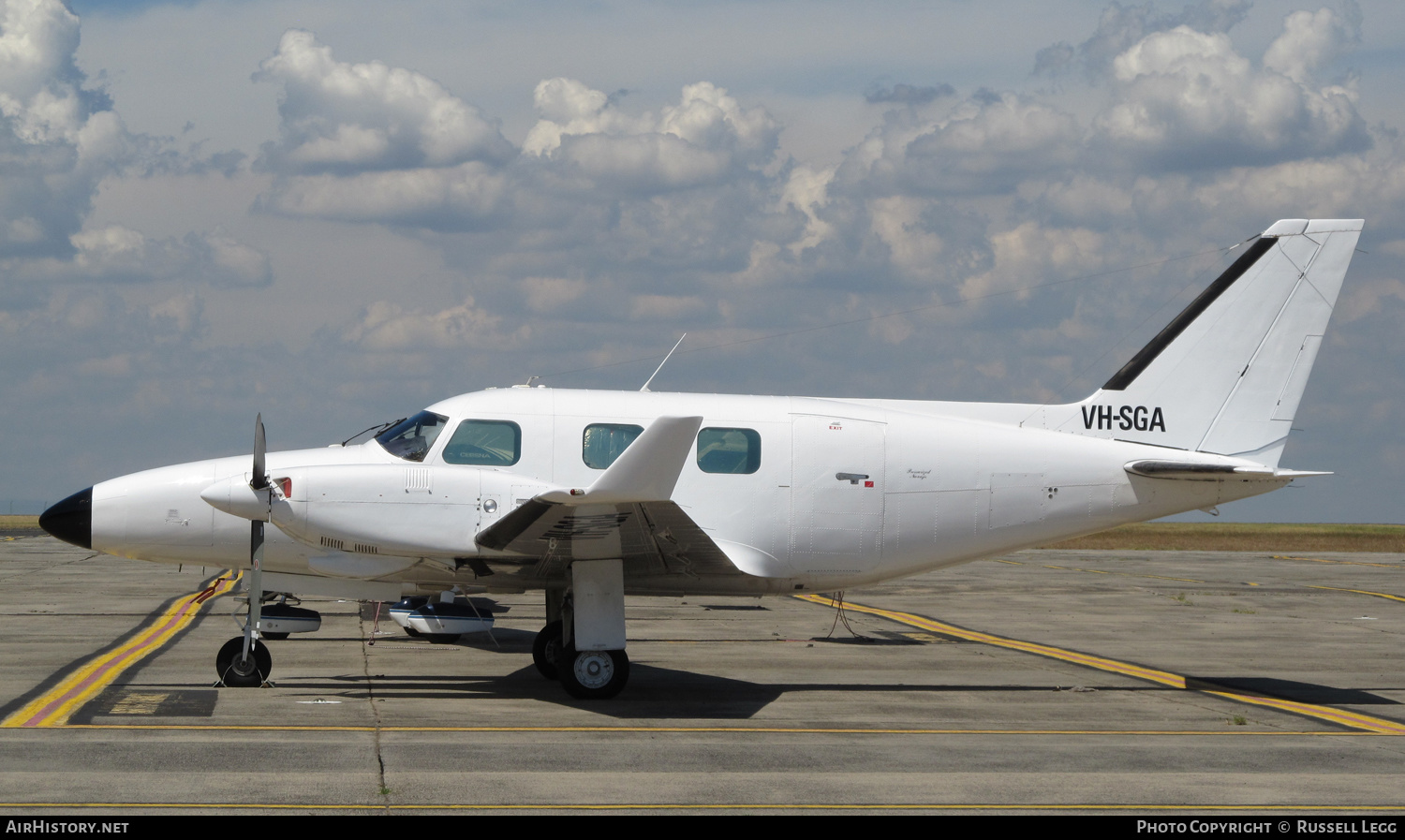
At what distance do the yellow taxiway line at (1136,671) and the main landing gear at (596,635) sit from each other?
6.86 metres

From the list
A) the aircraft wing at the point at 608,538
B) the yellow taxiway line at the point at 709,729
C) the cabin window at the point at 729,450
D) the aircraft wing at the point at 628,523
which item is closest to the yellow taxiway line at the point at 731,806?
the yellow taxiway line at the point at 709,729

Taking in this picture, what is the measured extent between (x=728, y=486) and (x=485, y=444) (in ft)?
8.45

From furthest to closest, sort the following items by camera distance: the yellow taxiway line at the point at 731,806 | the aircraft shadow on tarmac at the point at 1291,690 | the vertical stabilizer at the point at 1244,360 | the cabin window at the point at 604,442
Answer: the vertical stabilizer at the point at 1244,360
the aircraft shadow on tarmac at the point at 1291,690
the cabin window at the point at 604,442
the yellow taxiway line at the point at 731,806

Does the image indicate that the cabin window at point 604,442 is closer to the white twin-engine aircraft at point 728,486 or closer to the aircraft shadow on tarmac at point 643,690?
the white twin-engine aircraft at point 728,486

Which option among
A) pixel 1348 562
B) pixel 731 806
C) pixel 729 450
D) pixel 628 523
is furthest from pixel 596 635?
pixel 1348 562

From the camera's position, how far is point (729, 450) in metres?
13.0

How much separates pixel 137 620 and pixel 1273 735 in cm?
1676

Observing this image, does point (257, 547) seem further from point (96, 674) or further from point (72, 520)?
point (96, 674)

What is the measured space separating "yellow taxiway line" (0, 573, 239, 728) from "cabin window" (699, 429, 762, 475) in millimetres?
5371

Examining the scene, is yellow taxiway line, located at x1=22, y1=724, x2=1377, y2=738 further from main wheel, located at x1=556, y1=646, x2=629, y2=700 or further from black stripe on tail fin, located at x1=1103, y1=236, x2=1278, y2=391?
black stripe on tail fin, located at x1=1103, y1=236, x2=1278, y2=391

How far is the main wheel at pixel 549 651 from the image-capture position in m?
13.9

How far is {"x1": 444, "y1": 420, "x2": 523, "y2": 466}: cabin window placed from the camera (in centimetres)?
1255

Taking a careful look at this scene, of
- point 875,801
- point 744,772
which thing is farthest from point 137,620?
point 875,801

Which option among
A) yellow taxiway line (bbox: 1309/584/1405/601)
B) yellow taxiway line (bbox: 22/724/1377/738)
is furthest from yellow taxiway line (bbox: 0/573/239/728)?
yellow taxiway line (bbox: 1309/584/1405/601)
